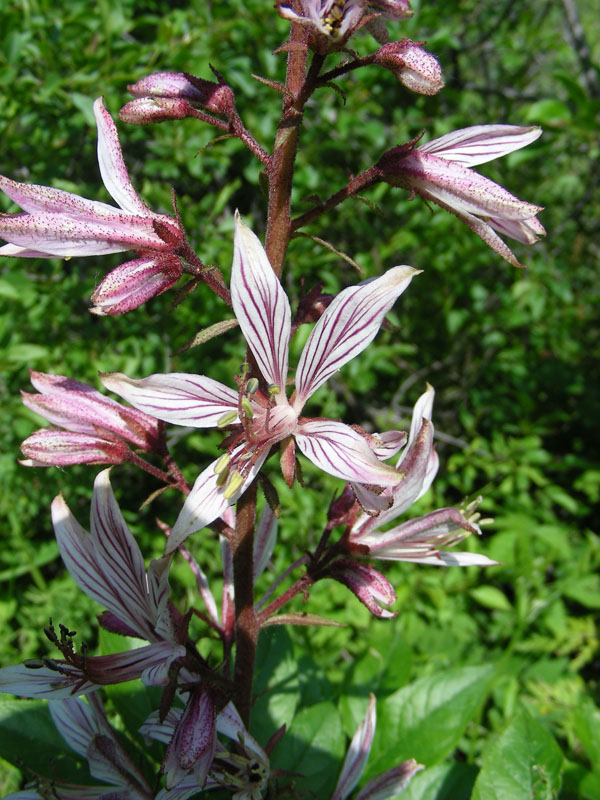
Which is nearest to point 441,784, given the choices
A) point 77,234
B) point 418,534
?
point 418,534

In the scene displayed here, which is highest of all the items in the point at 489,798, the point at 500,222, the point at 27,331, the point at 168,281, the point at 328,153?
the point at 500,222

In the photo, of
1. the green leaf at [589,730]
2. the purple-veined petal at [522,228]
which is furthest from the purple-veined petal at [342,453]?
the green leaf at [589,730]

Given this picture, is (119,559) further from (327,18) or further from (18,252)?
(327,18)

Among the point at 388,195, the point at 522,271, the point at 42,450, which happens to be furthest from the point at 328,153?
the point at 42,450

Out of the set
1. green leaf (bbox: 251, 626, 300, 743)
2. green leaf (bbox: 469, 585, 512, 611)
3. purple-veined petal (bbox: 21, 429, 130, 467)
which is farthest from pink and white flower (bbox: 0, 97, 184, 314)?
green leaf (bbox: 469, 585, 512, 611)

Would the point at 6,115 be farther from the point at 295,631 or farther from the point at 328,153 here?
the point at 295,631
